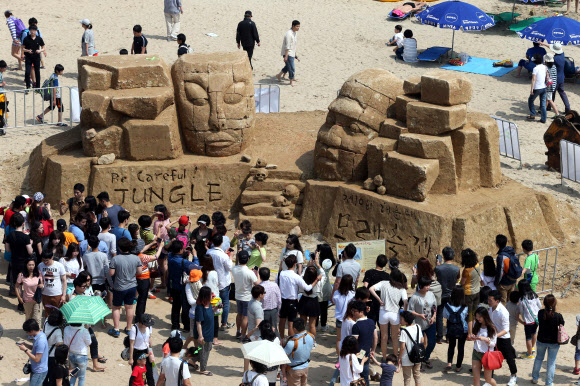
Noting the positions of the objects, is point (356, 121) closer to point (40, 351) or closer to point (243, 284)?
point (243, 284)

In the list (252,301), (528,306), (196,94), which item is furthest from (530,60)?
(252,301)

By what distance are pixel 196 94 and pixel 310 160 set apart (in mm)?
2426

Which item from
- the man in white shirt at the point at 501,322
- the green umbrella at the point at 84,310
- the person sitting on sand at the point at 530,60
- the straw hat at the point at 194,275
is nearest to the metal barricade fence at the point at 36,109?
the straw hat at the point at 194,275

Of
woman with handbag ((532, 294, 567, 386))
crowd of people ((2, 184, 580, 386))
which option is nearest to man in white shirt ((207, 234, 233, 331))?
crowd of people ((2, 184, 580, 386))

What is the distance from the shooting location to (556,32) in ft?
72.1

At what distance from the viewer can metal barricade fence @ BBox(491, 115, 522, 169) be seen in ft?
58.0

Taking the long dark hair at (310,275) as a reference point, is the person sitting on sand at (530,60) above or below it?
above

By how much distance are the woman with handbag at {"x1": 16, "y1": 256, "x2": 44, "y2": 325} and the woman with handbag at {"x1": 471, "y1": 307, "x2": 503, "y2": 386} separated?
18.2 feet

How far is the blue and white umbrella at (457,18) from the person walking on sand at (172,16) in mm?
7072

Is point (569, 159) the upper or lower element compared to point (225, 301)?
upper

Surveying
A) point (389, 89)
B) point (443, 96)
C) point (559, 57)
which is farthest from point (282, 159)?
point (559, 57)

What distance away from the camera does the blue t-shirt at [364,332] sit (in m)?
9.70

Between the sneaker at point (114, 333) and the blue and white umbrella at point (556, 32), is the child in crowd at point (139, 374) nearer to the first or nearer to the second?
the sneaker at point (114, 333)

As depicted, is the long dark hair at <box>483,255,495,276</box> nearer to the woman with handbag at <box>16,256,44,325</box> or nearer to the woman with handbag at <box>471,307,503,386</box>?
the woman with handbag at <box>471,307,503,386</box>
